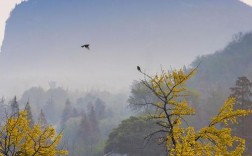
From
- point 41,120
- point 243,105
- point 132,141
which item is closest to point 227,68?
point 132,141

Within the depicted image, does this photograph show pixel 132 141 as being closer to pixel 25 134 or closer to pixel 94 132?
pixel 25 134

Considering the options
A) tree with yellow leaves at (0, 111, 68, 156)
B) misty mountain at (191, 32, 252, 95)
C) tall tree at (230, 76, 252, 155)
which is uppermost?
misty mountain at (191, 32, 252, 95)

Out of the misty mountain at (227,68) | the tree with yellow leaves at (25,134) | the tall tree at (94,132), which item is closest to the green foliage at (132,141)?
the tree with yellow leaves at (25,134)

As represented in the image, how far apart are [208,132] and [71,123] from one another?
348 ft

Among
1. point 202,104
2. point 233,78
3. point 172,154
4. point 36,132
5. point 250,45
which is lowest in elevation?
point 172,154

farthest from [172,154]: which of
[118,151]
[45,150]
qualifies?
[118,151]

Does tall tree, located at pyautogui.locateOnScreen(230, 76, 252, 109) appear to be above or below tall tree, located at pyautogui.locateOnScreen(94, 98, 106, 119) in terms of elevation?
below

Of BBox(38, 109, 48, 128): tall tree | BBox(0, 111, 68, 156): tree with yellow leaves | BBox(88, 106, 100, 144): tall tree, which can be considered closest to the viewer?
BBox(0, 111, 68, 156): tree with yellow leaves

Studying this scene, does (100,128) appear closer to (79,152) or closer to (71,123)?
(71,123)

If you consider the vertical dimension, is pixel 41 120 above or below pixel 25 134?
above

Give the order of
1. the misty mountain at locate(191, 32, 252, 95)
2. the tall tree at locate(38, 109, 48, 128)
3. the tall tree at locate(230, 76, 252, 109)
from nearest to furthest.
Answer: the tall tree at locate(38, 109, 48, 128), the tall tree at locate(230, 76, 252, 109), the misty mountain at locate(191, 32, 252, 95)

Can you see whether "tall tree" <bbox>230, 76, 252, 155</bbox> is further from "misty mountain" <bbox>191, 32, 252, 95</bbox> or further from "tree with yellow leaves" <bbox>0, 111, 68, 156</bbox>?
"misty mountain" <bbox>191, 32, 252, 95</bbox>

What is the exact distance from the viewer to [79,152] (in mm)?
89000

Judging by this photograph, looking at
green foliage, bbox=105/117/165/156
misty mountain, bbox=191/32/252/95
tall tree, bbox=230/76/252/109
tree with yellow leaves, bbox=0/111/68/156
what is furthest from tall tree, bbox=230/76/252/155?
misty mountain, bbox=191/32/252/95
